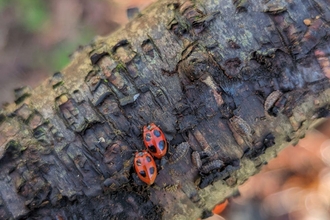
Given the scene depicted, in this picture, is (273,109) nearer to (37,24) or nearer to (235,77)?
(235,77)

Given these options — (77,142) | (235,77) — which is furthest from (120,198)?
(235,77)

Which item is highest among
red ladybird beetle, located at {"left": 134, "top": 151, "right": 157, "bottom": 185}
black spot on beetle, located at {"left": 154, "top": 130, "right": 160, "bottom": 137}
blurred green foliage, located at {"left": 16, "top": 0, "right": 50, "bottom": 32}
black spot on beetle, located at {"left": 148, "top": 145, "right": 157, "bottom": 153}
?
blurred green foliage, located at {"left": 16, "top": 0, "right": 50, "bottom": 32}

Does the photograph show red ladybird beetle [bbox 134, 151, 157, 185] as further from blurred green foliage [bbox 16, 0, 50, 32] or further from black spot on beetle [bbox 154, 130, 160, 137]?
blurred green foliage [bbox 16, 0, 50, 32]

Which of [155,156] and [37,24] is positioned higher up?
[37,24]

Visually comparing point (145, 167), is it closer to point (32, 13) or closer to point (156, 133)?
point (156, 133)

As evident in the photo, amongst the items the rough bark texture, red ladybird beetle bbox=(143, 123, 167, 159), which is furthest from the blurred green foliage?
red ladybird beetle bbox=(143, 123, 167, 159)

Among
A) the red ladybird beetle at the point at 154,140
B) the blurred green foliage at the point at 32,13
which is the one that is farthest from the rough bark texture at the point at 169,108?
the blurred green foliage at the point at 32,13

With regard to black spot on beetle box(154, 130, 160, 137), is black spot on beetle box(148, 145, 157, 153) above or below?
below
